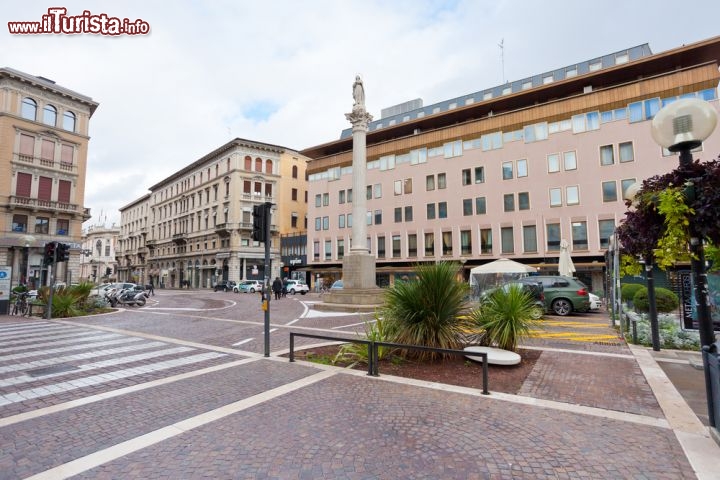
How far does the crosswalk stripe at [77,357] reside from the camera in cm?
733

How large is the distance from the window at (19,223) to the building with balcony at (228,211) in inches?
862

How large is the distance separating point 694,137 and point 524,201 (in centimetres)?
3260

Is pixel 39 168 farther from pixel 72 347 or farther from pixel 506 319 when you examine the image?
pixel 506 319

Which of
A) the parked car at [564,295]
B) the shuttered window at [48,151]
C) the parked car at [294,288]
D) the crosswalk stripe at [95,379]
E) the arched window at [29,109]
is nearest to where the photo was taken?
the crosswalk stripe at [95,379]

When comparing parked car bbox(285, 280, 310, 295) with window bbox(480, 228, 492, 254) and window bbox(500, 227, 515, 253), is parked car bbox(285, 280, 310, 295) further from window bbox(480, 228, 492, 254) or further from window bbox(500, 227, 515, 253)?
window bbox(500, 227, 515, 253)

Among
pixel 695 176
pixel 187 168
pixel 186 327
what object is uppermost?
pixel 187 168

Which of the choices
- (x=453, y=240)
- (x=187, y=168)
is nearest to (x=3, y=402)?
(x=453, y=240)

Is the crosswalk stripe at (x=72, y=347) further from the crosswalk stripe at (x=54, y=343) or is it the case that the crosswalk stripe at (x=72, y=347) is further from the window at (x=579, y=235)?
the window at (x=579, y=235)

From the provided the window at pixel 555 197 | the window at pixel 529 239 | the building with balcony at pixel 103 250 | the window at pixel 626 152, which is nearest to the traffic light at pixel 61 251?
the window at pixel 529 239

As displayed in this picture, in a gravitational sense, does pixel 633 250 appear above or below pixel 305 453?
above

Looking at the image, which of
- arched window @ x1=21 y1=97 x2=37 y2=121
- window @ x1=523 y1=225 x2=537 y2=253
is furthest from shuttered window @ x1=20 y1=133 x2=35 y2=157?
window @ x1=523 y1=225 x2=537 y2=253

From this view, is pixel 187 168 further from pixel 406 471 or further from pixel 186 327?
pixel 406 471

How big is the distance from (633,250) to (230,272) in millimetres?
53974

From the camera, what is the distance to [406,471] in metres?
3.34
